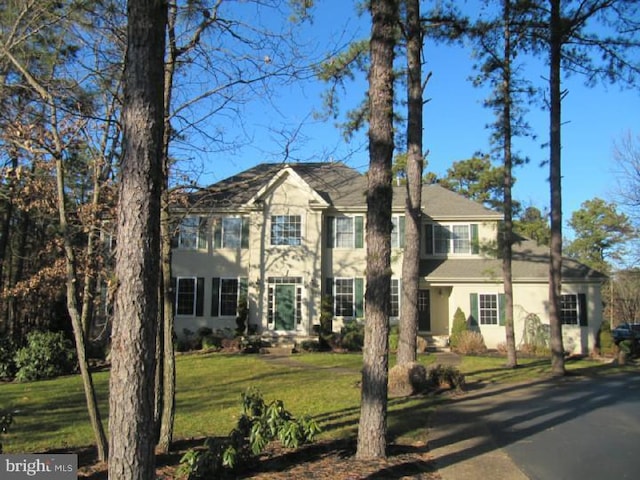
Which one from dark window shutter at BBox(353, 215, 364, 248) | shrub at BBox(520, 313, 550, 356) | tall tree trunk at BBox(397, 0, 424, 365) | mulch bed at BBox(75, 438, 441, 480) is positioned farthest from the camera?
dark window shutter at BBox(353, 215, 364, 248)

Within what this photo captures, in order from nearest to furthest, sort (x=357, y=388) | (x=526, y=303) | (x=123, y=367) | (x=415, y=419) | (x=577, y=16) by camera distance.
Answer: (x=123, y=367)
(x=415, y=419)
(x=357, y=388)
(x=577, y=16)
(x=526, y=303)

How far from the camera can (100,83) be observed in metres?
7.37

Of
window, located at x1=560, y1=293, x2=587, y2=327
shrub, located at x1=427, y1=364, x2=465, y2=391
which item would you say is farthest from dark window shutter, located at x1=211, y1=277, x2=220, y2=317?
window, located at x1=560, y1=293, x2=587, y2=327

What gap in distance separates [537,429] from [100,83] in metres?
8.70

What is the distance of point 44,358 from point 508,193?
51.7 ft

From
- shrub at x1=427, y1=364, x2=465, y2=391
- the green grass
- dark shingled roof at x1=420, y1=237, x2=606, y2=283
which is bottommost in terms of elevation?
the green grass

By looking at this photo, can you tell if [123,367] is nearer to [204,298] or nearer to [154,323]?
[154,323]

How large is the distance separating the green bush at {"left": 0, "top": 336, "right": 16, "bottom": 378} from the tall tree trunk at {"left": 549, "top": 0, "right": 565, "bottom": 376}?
16.7 meters

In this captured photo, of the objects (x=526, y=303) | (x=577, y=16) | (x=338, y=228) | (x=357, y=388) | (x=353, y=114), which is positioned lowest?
(x=357, y=388)

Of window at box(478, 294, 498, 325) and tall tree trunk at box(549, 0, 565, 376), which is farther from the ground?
tall tree trunk at box(549, 0, 565, 376)

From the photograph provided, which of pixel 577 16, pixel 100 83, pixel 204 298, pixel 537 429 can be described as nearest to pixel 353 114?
pixel 100 83

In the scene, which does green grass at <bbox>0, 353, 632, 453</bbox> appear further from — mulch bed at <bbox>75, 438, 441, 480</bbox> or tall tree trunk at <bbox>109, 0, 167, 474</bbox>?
tall tree trunk at <bbox>109, 0, 167, 474</bbox>

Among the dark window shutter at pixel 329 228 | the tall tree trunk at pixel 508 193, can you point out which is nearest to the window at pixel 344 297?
the dark window shutter at pixel 329 228

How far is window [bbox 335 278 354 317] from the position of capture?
22.7m
